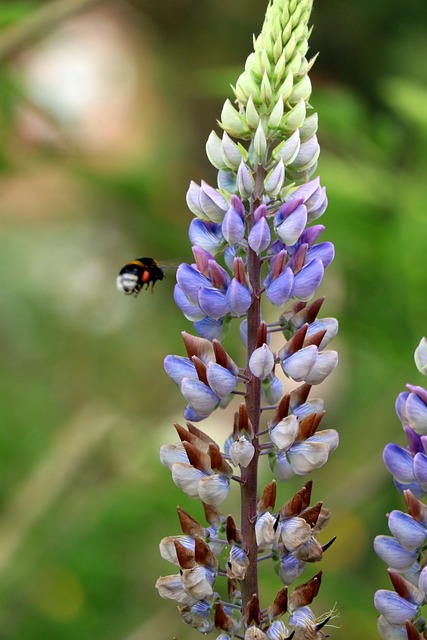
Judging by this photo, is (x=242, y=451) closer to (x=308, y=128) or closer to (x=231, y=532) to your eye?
(x=231, y=532)

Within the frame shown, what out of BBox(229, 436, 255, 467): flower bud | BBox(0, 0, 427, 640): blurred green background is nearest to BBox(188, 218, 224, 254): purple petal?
BBox(229, 436, 255, 467): flower bud

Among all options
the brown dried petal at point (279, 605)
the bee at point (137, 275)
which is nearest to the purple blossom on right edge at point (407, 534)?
the brown dried petal at point (279, 605)

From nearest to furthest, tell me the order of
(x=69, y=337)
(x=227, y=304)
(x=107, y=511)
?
(x=227, y=304) → (x=107, y=511) → (x=69, y=337)

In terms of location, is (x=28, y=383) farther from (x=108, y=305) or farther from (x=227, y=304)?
(x=227, y=304)

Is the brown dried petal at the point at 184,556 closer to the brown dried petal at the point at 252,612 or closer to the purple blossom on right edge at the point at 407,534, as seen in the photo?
the brown dried petal at the point at 252,612

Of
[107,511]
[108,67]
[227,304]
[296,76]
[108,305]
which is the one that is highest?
[108,67]

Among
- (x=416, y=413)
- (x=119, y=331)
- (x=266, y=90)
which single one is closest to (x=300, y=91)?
(x=266, y=90)

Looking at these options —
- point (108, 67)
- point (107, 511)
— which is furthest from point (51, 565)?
point (108, 67)
